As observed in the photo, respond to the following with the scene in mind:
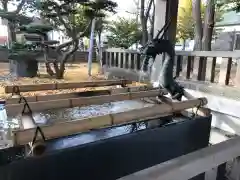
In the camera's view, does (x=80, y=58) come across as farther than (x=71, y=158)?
Yes

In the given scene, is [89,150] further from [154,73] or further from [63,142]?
[154,73]

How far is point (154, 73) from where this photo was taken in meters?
3.10

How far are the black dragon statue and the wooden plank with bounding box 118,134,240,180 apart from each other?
2.89 ft

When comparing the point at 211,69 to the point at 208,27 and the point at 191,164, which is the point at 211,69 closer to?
the point at 191,164

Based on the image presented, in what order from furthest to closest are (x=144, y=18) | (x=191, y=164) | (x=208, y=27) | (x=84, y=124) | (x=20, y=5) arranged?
(x=144, y=18)
(x=20, y=5)
(x=208, y=27)
(x=84, y=124)
(x=191, y=164)

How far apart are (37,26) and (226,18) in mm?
13527

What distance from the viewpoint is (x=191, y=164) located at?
34.9 inches

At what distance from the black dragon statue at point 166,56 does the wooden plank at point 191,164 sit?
2.89 feet

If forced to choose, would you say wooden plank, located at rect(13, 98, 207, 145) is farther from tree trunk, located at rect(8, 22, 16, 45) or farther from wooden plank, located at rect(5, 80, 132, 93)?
tree trunk, located at rect(8, 22, 16, 45)

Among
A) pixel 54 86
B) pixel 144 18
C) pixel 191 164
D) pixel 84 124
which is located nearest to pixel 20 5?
pixel 144 18

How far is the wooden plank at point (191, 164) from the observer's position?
0.80 metres

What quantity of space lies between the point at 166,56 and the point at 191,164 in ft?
3.73

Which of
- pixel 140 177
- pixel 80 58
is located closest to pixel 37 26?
pixel 140 177

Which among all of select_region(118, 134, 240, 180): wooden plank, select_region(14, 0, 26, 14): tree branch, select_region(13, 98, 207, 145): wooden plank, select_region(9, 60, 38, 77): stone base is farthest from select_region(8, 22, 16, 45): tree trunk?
select_region(118, 134, 240, 180): wooden plank
